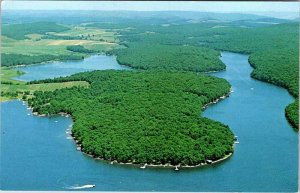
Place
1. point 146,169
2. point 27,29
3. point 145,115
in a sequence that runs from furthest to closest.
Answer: point 27,29 → point 145,115 → point 146,169

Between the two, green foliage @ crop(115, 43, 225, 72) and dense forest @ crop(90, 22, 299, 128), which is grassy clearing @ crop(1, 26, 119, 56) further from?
green foliage @ crop(115, 43, 225, 72)

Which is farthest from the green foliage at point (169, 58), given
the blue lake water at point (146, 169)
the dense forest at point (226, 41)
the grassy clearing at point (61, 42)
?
the blue lake water at point (146, 169)

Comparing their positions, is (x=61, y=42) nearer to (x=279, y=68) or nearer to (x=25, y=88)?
(x=25, y=88)

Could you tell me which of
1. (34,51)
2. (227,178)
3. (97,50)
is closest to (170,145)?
(227,178)

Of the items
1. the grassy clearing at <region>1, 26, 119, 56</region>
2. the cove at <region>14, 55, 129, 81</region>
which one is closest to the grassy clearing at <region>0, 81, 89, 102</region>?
the cove at <region>14, 55, 129, 81</region>

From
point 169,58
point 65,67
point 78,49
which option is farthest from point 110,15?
point 78,49

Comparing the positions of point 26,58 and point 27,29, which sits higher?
point 27,29
